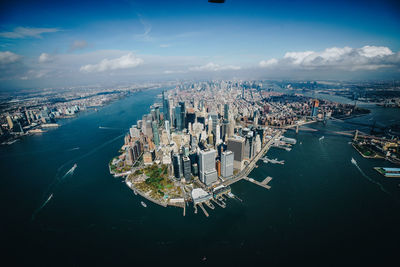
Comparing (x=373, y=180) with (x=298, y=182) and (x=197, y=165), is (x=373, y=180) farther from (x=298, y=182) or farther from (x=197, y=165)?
(x=197, y=165)

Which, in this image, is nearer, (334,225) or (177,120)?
(334,225)

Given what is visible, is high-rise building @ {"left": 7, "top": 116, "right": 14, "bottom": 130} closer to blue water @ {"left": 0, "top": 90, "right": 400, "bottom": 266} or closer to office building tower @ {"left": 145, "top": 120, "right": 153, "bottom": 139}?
blue water @ {"left": 0, "top": 90, "right": 400, "bottom": 266}

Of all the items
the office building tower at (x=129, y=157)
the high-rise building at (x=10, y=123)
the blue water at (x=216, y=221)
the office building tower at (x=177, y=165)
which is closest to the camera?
the blue water at (x=216, y=221)

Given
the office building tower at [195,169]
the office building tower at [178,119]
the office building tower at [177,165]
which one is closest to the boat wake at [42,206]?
the office building tower at [177,165]

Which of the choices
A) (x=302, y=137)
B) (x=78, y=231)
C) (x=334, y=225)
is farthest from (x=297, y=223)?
(x=302, y=137)

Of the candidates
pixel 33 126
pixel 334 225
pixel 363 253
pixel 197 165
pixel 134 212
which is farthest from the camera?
pixel 33 126

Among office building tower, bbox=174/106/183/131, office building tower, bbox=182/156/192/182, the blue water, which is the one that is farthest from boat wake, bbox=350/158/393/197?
office building tower, bbox=174/106/183/131

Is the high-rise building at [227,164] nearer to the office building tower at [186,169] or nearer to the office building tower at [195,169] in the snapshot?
the office building tower at [195,169]
